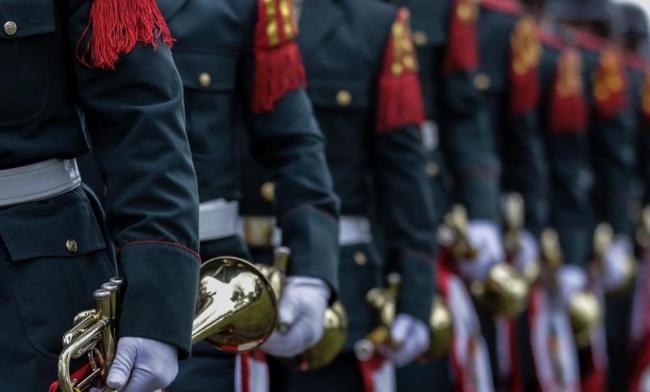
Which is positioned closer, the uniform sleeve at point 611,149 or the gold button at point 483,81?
the gold button at point 483,81

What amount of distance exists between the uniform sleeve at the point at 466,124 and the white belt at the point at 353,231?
51.0 inches

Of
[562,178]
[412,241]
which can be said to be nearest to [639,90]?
[562,178]

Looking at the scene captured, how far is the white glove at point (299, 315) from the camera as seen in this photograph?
12.4ft

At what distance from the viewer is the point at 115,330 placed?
2.79 meters

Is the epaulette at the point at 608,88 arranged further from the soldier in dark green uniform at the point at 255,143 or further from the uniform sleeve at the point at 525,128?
the soldier in dark green uniform at the point at 255,143

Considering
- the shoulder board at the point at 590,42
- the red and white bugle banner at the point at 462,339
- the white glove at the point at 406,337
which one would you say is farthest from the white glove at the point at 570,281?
the white glove at the point at 406,337

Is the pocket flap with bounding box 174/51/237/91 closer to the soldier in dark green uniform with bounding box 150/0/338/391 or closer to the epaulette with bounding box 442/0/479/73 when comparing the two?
the soldier in dark green uniform with bounding box 150/0/338/391

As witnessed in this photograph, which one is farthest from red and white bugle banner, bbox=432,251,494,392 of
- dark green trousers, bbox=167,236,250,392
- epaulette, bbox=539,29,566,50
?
epaulette, bbox=539,29,566,50

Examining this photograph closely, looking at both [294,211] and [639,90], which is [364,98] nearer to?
[294,211]

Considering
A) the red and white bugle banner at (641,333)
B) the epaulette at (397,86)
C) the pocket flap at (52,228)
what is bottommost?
the red and white bugle banner at (641,333)

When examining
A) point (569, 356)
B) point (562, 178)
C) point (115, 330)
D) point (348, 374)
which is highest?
point (115, 330)

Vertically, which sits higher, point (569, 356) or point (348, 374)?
point (348, 374)

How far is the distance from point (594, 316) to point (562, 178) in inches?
23.8

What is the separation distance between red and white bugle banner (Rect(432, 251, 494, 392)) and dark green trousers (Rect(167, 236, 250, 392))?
187 centimetres
